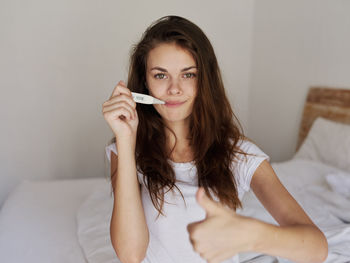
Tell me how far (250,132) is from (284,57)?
812mm

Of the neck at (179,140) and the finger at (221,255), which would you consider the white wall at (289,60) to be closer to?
the neck at (179,140)

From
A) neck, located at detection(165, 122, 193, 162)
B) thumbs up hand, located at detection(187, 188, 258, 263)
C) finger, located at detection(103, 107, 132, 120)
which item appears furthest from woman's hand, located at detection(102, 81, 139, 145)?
thumbs up hand, located at detection(187, 188, 258, 263)

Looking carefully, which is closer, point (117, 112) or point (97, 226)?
point (117, 112)

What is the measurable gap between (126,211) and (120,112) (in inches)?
10.9

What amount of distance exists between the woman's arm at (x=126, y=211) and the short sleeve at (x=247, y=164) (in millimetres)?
341

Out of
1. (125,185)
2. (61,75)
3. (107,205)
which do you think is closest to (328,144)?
(107,205)

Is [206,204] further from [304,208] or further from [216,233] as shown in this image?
[304,208]

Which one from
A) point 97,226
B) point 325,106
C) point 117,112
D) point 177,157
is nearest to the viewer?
point 117,112

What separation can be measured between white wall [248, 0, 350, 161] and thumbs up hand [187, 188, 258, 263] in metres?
1.67

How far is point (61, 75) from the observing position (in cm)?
232

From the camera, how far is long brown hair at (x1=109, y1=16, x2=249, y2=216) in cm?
100

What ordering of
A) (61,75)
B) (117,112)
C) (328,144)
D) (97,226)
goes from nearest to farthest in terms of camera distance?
(117,112) < (97,226) < (328,144) < (61,75)

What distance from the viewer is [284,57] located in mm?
2418

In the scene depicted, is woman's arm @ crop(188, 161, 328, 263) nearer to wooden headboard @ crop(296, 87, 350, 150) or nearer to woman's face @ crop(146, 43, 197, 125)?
woman's face @ crop(146, 43, 197, 125)
